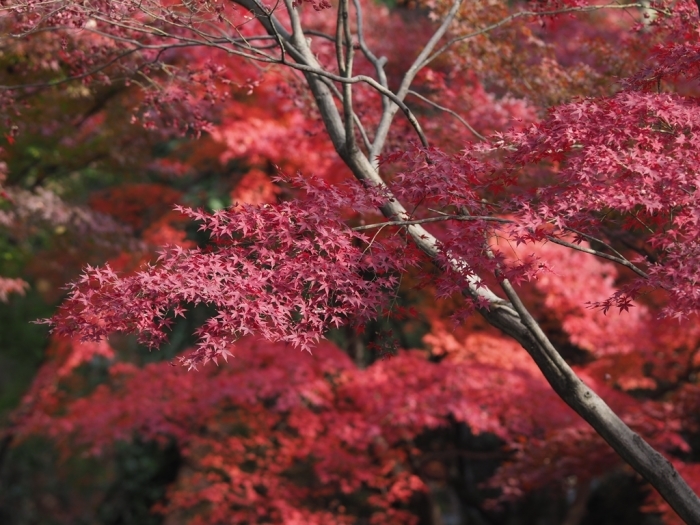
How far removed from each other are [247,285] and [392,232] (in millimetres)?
2559

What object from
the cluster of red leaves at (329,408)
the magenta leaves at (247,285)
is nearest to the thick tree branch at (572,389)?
the magenta leaves at (247,285)

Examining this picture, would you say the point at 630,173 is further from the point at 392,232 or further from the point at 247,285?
the point at 392,232

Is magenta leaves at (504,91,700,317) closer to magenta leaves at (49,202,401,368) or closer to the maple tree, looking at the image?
the maple tree

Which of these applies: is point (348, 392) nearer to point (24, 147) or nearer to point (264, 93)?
point (264, 93)

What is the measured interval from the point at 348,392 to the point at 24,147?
539 cm

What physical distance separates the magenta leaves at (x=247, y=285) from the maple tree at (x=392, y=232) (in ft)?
0.06

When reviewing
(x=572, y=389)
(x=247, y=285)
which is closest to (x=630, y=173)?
(x=572, y=389)

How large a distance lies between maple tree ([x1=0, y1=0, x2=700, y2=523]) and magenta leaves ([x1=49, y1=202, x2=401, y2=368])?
0.02m

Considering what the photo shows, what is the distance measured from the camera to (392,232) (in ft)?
20.3

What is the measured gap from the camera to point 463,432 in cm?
1231

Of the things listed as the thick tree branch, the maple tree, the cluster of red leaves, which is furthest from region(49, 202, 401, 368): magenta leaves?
the cluster of red leaves

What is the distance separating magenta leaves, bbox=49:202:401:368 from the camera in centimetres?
378

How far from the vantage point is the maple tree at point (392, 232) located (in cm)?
395

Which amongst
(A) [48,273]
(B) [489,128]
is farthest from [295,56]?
(A) [48,273]
